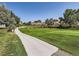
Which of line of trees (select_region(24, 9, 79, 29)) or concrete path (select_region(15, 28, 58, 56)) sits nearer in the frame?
concrete path (select_region(15, 28, 58, 56))

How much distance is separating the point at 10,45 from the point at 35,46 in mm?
455

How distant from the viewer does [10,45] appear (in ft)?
12.1

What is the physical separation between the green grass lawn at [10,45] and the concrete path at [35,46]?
3.5 inches

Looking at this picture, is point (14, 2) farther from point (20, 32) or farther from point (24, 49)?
point (24, 49)

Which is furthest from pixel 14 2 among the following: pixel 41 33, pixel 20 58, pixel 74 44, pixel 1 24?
pixel 74 44

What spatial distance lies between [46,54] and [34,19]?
0.71 m

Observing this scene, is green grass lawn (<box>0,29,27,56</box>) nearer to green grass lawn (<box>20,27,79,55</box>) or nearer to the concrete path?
the concrete path

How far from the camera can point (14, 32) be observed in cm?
389

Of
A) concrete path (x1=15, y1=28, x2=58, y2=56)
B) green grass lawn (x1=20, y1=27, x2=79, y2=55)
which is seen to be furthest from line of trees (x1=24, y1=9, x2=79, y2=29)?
concrete path (x1=15, y1=28, x2=58, y2=56)

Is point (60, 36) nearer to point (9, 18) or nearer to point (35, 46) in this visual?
point (35, 46)

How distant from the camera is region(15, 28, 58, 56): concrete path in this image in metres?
3.63

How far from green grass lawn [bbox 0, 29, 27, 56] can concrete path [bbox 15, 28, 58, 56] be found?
89 millimetres

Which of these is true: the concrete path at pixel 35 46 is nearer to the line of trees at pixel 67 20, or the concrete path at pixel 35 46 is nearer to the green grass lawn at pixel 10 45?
the green grass lawn at pixel 10 45

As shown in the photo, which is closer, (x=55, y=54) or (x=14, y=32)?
(x=55, y=54)
